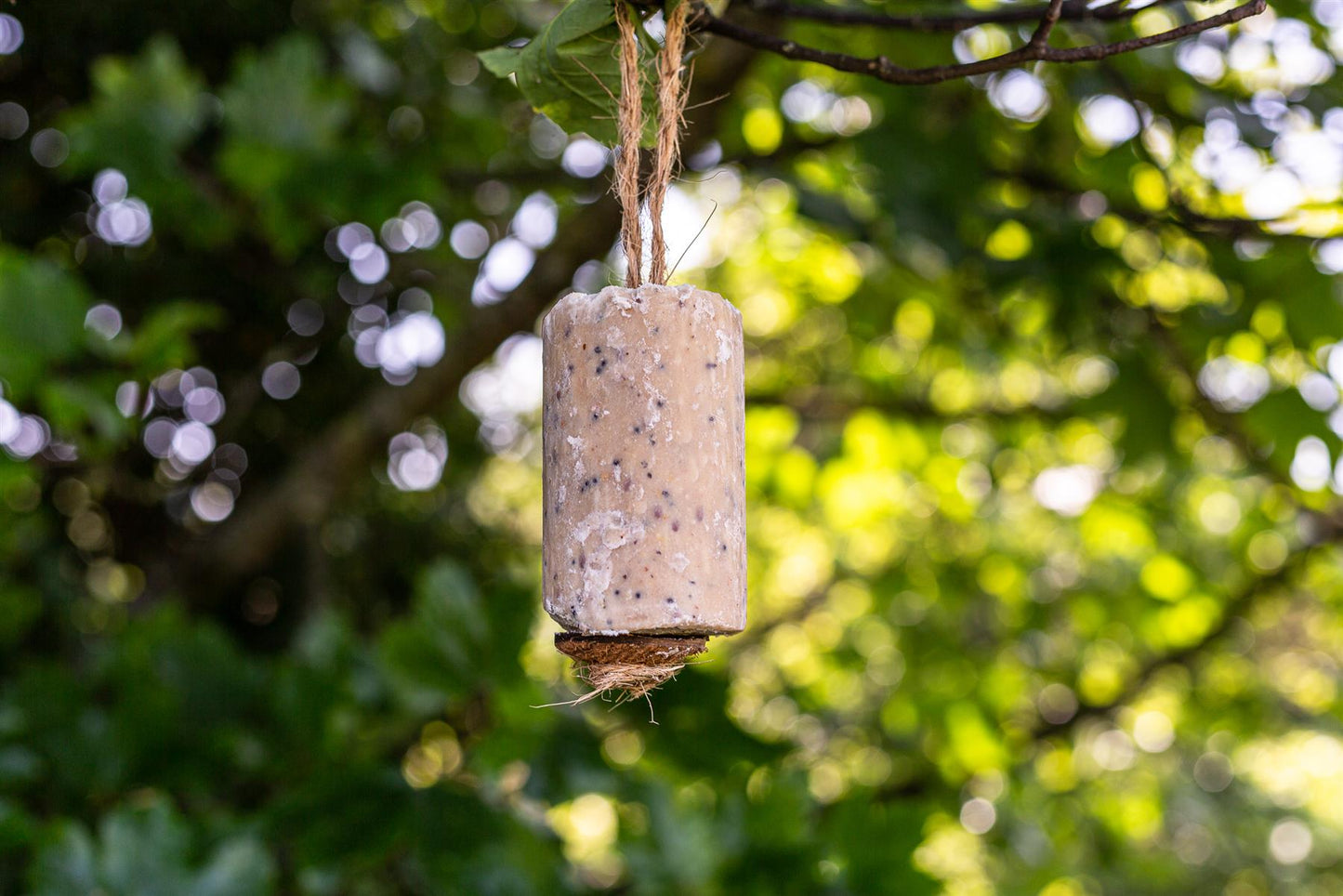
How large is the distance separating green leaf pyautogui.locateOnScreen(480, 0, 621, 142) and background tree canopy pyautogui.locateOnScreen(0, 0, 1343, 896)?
9 centimetres

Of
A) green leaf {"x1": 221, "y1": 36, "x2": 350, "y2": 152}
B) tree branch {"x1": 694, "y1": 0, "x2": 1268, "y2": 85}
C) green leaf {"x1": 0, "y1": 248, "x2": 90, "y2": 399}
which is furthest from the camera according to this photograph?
green leaf {"x1": 221, "y1": 36, "x2": 350, "y2": 152}

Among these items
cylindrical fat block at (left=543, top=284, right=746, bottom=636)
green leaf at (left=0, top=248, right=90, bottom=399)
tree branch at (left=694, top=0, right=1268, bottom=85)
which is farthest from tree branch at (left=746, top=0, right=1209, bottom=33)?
green leaf at (left=0, top=248, right=90, bottom=399)

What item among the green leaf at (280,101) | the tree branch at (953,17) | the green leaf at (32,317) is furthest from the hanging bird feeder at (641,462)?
the green leaf at (280,101)

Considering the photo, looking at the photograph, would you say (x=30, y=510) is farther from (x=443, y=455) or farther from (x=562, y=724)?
(x=562, y=724)

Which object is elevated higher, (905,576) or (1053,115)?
(1053,115)

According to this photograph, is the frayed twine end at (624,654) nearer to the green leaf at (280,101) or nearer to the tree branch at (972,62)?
the tree branch at (972,62)

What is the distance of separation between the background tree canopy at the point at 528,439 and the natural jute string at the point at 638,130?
0.11 metres

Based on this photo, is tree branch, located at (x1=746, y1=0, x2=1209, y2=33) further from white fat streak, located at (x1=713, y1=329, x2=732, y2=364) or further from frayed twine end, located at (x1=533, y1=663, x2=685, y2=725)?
frayed twine end, located at (x1=533, y1=663, x2=685, y2=725)

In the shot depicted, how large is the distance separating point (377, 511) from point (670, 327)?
151 centimetres

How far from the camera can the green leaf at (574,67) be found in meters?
0.50

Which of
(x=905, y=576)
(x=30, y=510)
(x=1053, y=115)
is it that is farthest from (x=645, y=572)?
(x=905, y=576)

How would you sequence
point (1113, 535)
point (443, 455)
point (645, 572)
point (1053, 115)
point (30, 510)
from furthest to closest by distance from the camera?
1. point (1113, 535)
2. point (443, 455)
3. point (30, 510)
4. point (1053, 115)
5. point (645, 572)

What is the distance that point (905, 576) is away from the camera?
6.51 ft

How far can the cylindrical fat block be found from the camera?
465mm
